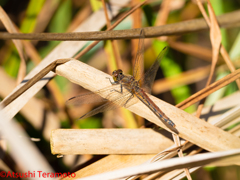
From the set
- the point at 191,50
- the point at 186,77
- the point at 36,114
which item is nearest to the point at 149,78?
the point at 186,77

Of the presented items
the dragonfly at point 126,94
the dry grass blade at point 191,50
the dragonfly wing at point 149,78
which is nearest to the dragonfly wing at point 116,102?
the dragonfly at point 126,94

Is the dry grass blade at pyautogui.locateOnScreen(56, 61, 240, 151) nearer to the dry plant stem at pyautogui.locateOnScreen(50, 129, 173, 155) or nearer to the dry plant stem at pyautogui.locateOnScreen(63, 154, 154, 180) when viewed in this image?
the dry plant stem at pyautogui.locateOnScreen(50, 129, 173, 155)

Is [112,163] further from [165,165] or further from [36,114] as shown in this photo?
[36,114]

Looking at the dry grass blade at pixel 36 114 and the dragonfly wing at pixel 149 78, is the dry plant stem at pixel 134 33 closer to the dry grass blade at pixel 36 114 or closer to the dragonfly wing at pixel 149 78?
the dragonfly wing at pixel 149 78

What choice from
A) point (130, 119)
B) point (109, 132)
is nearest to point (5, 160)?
point (109, 132)

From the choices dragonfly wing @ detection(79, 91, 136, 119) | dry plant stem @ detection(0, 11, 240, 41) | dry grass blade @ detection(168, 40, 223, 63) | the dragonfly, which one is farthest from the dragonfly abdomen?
dry grass blade @ detection(168, 40, 223, 63)
